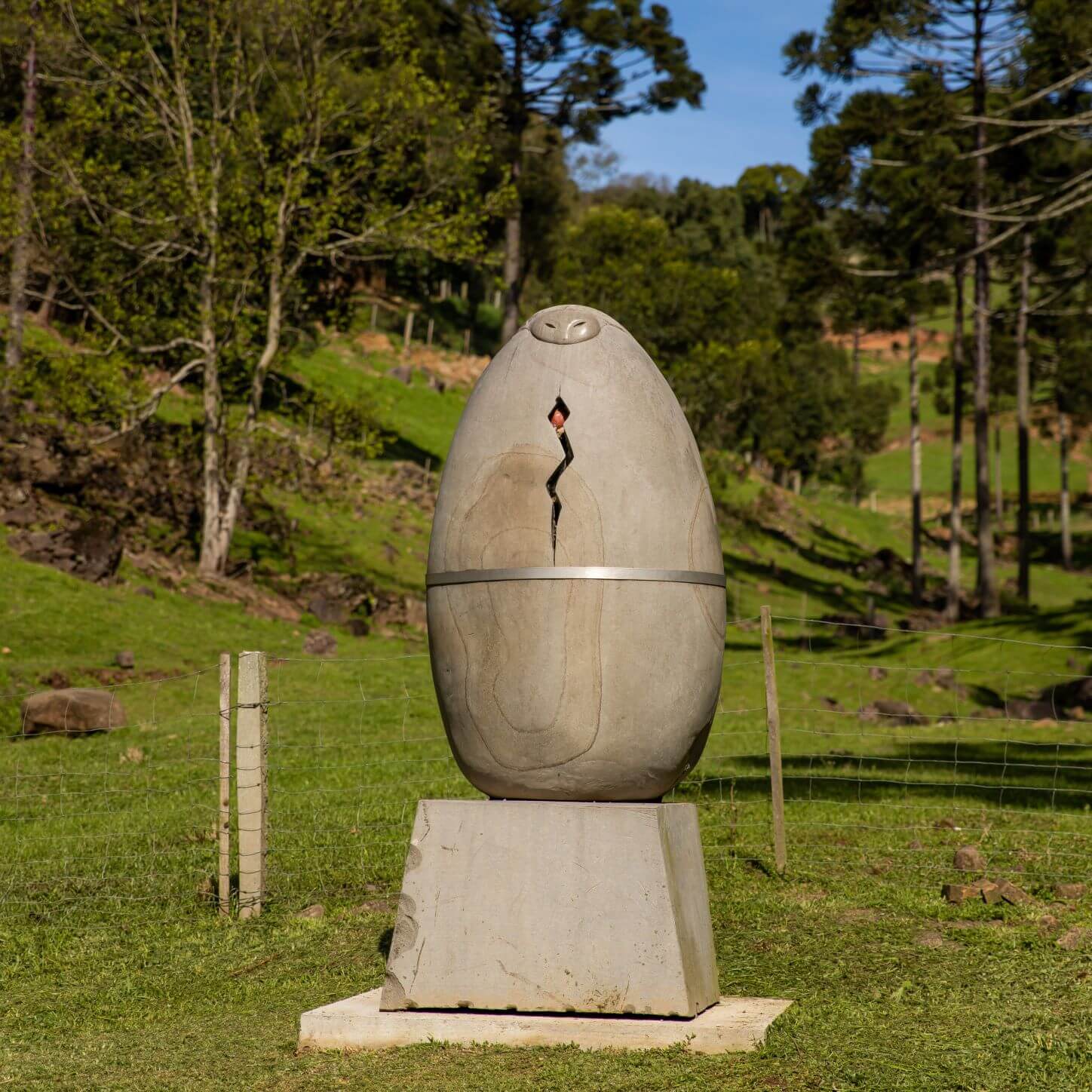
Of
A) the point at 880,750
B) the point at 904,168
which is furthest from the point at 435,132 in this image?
the point at 880,750

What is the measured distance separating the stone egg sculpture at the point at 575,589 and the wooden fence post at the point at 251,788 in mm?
2440

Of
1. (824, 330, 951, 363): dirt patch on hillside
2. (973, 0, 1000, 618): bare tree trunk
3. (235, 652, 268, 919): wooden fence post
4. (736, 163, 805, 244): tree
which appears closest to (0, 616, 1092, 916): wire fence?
(235, 652, 268, 919): wooden fence post

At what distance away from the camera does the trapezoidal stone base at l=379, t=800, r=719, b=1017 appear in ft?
18.9

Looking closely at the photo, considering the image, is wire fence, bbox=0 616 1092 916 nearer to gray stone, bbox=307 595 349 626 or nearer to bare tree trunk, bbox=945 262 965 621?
gray stone, bbox=307 595 349 626

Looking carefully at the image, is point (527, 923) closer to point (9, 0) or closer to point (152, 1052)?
point (152, 1052)

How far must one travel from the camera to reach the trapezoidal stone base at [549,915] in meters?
5.77

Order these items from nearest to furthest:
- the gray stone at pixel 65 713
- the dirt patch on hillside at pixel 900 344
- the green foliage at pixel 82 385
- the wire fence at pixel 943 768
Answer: the wire fence at pixel 943 768, the gray stone at pixel 65 713, the green foliage at pixel 82 385, the dirt patch on hillside at pixel 900 344

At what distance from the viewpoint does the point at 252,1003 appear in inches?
265

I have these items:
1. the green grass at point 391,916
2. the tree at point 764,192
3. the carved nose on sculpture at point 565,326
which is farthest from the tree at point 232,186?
the tree at point 764,192

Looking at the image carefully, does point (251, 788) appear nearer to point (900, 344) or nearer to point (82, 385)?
point (82, 385)

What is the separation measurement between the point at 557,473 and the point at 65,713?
30.8 ft

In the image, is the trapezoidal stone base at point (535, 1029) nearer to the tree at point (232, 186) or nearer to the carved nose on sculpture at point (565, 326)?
the carved nose on sculpture at point (565, 326)

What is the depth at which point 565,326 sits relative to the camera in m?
6.38

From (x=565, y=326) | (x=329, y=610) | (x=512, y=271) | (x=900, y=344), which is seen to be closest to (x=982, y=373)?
(x=512, y=271)
